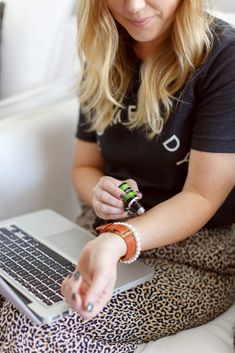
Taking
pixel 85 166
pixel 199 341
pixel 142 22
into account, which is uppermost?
pixel 142 22

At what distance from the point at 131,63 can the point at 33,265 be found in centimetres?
44

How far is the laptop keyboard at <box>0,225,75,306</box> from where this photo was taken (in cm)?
94

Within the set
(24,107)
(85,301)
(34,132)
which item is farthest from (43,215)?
(85,301)

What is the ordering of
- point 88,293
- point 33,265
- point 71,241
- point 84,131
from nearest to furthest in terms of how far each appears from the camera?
point 88,293, point 33,265, point 71,241, point 84,131

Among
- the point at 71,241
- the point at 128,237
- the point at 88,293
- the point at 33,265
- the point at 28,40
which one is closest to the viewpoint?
the point at 88,293

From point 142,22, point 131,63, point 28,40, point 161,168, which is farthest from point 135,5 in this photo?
point 28,40

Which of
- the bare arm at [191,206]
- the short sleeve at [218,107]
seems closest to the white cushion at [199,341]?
the bare arm at [191,206]

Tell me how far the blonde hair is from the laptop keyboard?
283mm

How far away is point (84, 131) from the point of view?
1271 millimetres

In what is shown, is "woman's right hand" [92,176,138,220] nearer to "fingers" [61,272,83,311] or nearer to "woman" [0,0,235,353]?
"woman" [0,0,235,353]

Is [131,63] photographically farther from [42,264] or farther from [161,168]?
[42,264]

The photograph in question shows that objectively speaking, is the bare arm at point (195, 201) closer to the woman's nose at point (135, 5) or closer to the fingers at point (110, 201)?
the fingers at point (110, 201)

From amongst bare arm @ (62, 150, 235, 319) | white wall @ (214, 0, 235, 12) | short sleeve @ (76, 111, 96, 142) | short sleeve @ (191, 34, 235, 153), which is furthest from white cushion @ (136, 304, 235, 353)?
white wall @ (214, 0, 235, 12)

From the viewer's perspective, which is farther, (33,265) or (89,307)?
(33,265)
